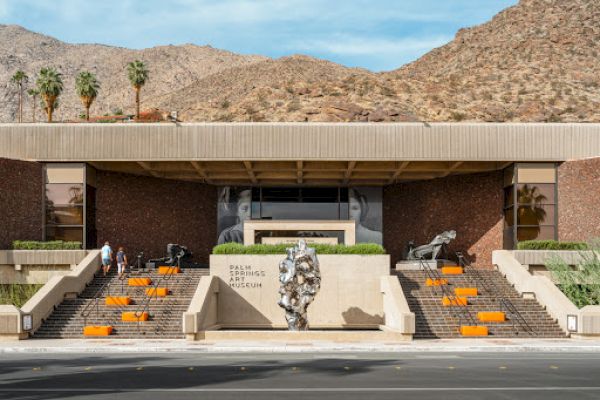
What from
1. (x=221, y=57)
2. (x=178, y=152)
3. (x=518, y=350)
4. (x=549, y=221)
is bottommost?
(x=518, y=350)

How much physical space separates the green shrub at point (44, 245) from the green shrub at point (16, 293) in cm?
193

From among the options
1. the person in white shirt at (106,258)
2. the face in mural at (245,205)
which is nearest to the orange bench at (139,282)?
the person in white shirt at (106,258)

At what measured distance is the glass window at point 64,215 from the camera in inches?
1747

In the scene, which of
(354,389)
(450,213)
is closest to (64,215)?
(450,213)

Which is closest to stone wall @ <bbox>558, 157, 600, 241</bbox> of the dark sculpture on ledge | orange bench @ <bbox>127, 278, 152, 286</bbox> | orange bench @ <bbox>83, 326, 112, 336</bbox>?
the dark sculpture on ledge

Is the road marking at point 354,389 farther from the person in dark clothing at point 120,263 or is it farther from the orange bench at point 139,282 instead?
the person in dark clothing at point 120,263

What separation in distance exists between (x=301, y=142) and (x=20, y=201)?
15225 mm

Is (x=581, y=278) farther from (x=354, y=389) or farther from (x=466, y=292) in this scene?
(x=354, y=389)

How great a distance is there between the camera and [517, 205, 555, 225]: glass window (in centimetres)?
4412

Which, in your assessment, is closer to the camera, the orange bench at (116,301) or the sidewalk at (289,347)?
the sidewalk at (289,347)

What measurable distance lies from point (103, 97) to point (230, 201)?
118 meters

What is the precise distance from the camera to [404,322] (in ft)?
Result: 101

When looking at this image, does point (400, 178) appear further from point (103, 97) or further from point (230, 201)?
point (103, 97)

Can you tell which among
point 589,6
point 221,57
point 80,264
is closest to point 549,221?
point 80,264
